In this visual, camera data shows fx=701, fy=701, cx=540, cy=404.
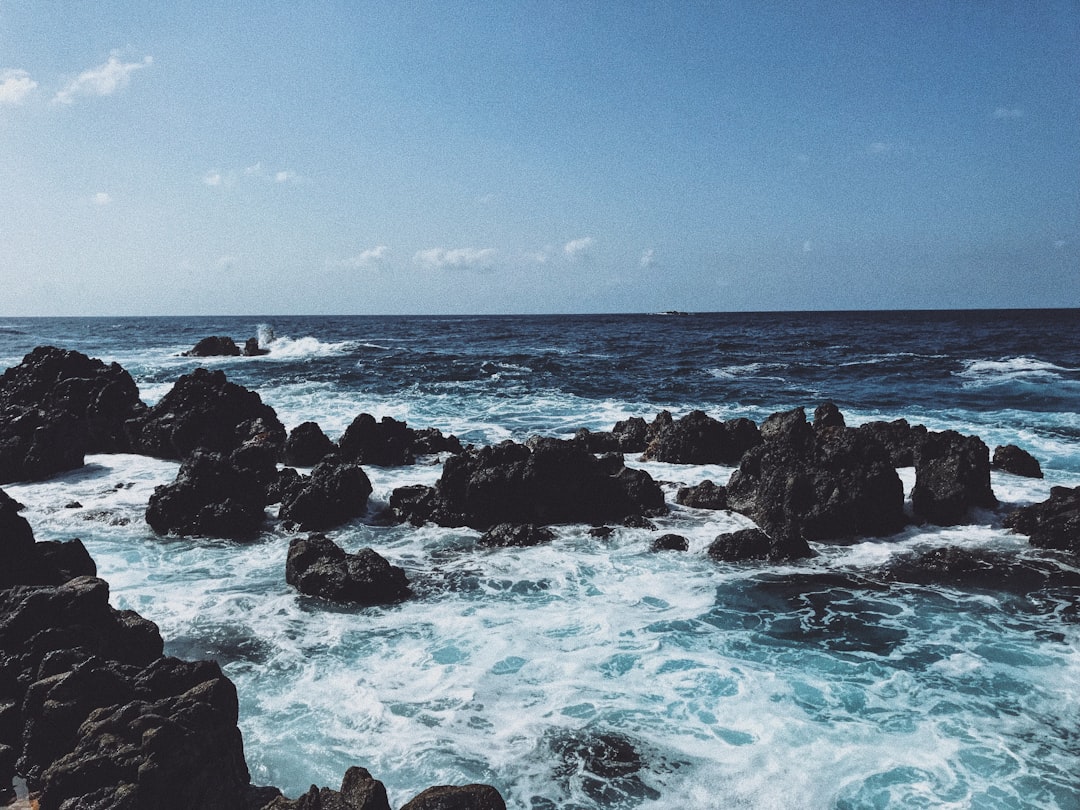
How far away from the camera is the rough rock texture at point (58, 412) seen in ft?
63.0

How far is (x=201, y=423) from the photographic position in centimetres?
2159

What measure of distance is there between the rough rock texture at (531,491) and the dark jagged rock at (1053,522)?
7087 mm

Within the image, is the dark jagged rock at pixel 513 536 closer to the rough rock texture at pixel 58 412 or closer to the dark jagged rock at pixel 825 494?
the dark jagged rock at pixel 825 494

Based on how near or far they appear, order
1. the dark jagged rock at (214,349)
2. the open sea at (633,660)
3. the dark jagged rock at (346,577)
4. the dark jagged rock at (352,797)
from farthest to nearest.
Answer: the dark jagged rock at (214,349) < the dark jagged rock at (346,577) < the open sea at (633,660) < the dark jagged rock at (352,797)

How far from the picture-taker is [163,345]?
68750 millimetres

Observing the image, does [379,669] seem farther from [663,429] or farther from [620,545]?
[663,429]

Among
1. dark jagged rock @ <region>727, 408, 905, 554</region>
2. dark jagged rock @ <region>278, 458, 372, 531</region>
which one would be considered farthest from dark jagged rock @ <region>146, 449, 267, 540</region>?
dark jagged rock @ <region>727, 408, 905, 554</region>

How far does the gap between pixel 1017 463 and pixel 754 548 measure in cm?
967

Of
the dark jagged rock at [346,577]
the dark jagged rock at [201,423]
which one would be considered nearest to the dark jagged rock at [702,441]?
the dark jagged rock at [346,577]

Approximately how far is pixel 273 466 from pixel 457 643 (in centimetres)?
996

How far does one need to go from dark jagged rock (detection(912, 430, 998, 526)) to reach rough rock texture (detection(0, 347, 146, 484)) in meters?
22.1

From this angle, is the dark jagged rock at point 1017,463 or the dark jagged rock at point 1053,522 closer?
the dark jagged rock at point 1053,522

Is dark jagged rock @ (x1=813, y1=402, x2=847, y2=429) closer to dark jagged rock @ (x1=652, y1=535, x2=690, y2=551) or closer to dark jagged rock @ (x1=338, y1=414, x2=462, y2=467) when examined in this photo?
dark jagged rock @ (x1=652, y1=535, x2=690, y2=551)

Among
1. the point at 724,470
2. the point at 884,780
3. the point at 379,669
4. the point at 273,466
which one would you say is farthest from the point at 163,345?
the point at 884,780
